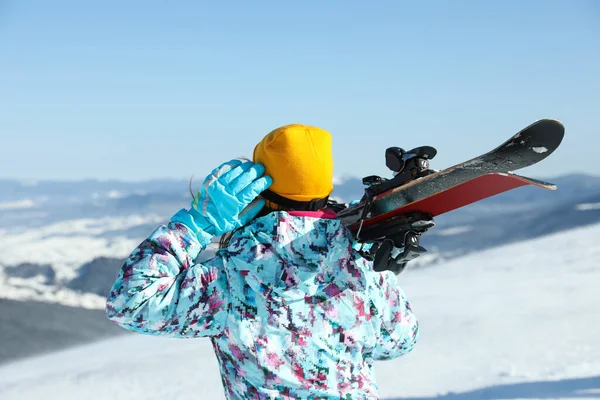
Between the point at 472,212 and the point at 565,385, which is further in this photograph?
the point at 472,212

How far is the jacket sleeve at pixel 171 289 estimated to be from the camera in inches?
54.8

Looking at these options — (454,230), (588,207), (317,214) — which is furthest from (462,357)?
(454,230)

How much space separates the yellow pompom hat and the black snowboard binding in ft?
0.54

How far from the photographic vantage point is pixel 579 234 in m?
9.55

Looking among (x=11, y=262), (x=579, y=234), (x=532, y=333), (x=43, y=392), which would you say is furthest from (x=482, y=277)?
(x=11, y=262)

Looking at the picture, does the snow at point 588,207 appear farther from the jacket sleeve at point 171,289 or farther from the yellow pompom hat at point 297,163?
the jacket sleeve at point 171,289

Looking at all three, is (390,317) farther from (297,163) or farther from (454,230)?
(454,230)

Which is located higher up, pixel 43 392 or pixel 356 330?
pixel 356 330

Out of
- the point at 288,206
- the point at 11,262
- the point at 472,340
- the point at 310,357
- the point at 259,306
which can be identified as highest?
Result: the point at 288,206

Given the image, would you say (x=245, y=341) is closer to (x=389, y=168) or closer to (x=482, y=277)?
(x=389, y=168)

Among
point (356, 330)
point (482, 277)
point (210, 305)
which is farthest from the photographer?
point (482, 277)

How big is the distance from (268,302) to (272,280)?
66 mm

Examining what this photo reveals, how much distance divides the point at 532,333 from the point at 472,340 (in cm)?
52

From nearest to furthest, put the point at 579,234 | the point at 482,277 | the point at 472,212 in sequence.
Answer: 1. the point at 482,277
2. the point at 579,234
3. the point at 472,212
